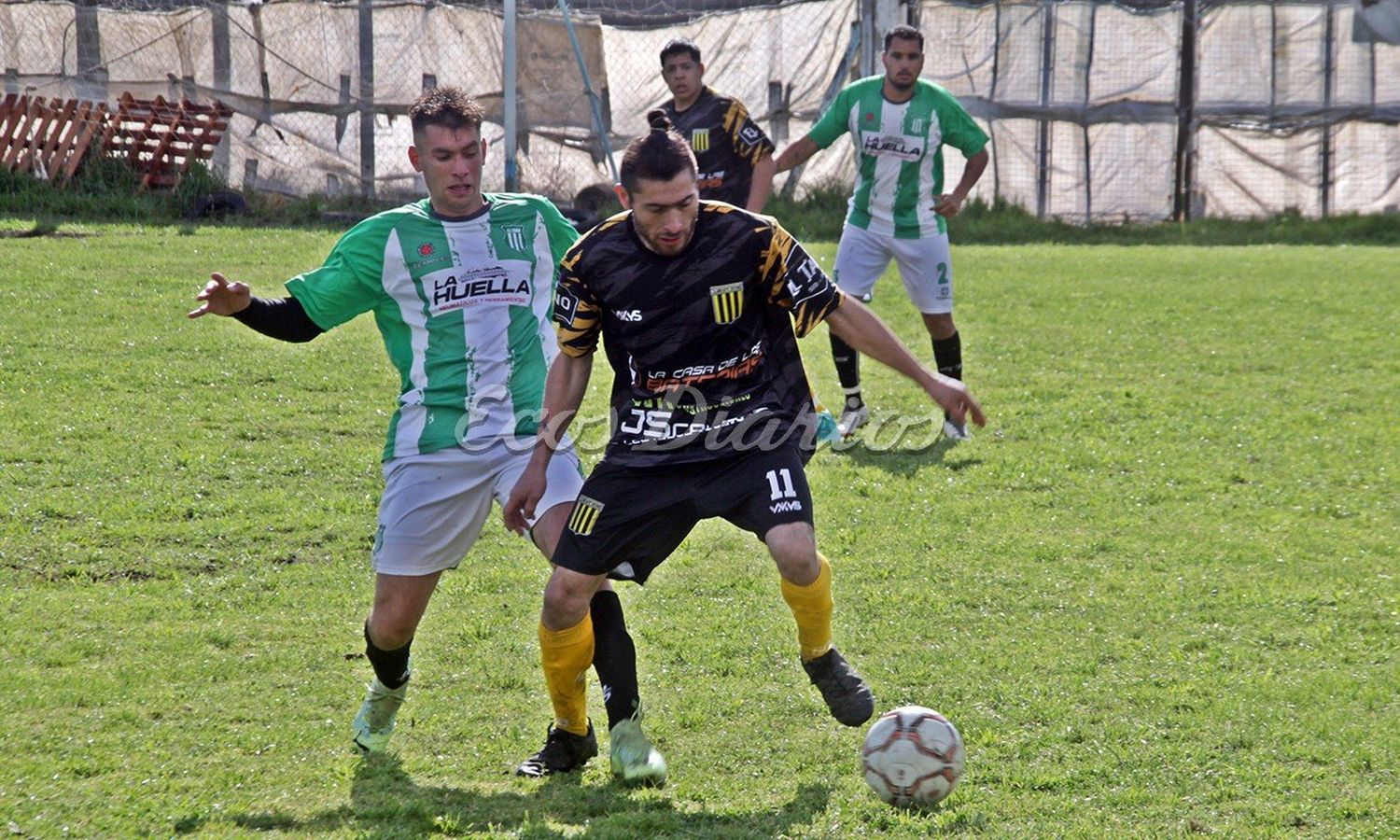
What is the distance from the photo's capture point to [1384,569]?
6.61 m

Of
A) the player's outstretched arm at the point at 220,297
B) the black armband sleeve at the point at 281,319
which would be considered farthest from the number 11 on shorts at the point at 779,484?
the player's outstretched arm at the point at 220,297

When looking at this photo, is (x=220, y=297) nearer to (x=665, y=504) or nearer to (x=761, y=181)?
(x=665, y=504)

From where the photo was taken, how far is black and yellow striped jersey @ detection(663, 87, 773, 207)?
9.60 m

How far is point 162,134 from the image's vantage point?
15.9m

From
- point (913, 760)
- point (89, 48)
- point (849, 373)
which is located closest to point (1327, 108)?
point (849, 373)

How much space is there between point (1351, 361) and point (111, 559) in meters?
8.66

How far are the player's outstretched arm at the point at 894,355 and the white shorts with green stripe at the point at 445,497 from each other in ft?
3.40

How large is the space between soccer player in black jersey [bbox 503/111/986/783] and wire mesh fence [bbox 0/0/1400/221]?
11184 mm

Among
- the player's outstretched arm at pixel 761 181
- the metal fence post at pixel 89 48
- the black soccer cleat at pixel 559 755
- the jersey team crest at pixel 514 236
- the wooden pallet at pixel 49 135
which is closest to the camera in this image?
the black soccer cleat at pixel 559 755

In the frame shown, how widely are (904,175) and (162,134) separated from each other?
9.61 m

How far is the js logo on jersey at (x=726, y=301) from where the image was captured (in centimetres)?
456

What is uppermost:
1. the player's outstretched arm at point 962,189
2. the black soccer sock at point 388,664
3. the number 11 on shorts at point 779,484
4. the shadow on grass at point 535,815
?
the player's outstretched arm at point 962,189

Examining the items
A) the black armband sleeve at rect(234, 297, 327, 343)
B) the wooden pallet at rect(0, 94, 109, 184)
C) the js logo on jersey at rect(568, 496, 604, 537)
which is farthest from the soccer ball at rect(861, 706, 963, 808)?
the wooden pallet at rect(0, 94, 109, 184)

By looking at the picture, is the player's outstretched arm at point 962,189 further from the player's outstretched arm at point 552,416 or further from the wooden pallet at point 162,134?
the wooden pallet at point 162,134
